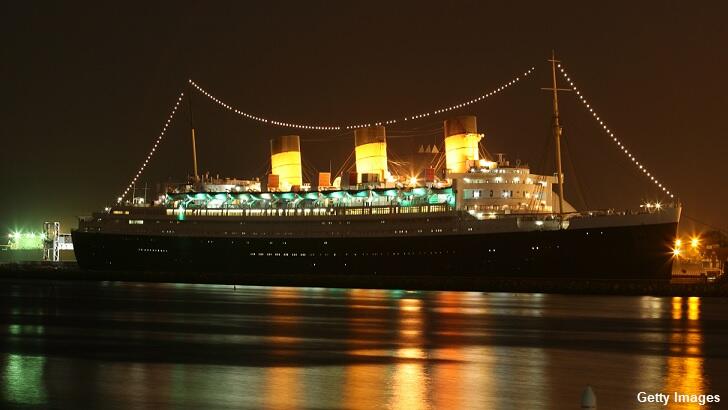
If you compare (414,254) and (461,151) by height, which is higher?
(461,151)

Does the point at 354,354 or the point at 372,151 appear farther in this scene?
the point at 372,151

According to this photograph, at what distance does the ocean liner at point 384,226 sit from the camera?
184ft

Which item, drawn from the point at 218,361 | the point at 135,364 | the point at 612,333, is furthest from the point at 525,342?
the point at 135,364

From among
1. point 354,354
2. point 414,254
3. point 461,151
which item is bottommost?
point 354,354

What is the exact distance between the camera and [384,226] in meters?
64.7

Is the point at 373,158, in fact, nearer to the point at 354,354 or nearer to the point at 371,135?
the point at 371,135

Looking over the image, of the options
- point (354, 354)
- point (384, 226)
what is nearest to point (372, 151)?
point (384, 226)

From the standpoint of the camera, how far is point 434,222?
62.2 meters

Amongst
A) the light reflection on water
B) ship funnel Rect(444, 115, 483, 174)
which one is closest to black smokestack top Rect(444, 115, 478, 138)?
ship funnel Rect(444, 115, 483, 174)

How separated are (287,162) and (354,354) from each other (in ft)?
168

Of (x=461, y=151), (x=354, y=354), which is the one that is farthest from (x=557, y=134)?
(x=354, y=354)

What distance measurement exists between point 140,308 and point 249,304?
4.70 metres

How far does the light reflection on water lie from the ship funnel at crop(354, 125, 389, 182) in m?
27.3

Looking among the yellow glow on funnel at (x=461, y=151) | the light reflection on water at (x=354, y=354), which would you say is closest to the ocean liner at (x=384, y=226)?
the yellow glow on funnel at (x=461, y=151)
